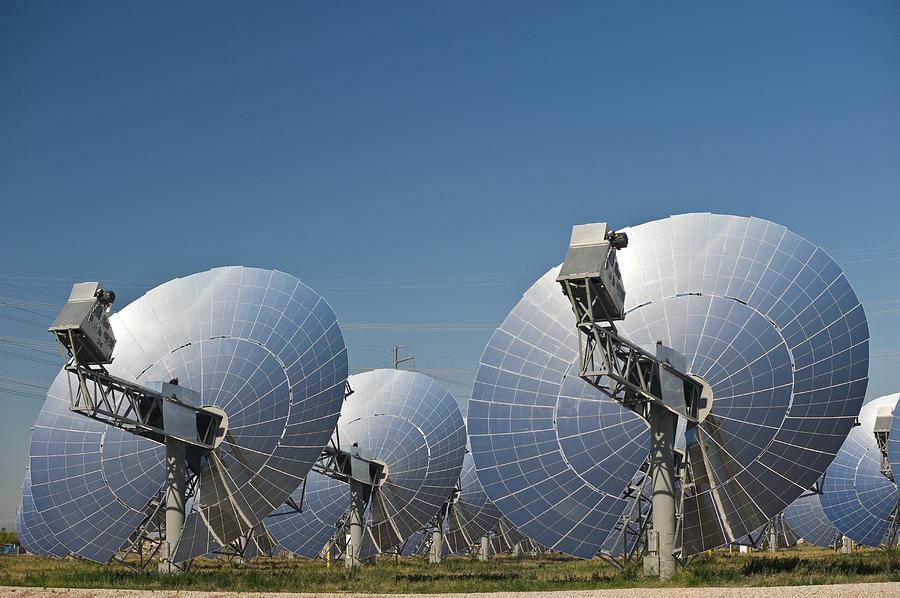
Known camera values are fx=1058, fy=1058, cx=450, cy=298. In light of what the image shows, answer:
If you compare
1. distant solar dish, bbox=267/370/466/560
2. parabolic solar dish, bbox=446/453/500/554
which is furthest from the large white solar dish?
parabolic solar dish, bbox=446/453/500/554

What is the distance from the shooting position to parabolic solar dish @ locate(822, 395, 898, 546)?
5669 cm

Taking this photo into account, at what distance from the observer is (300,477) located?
36.2 metres

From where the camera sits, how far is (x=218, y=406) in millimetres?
36656

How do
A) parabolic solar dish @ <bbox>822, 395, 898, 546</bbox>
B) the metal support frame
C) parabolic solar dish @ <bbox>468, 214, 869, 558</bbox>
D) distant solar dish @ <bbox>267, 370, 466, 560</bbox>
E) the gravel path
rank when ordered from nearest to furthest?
the gravel path, parabolic solar dish @ <bbox>468, 214, 869, 558</bbox>, distant solar dish @ <bbox>267, 370, 466, 560</bbox>, parabolic solar dish @ <bbox>822, 395, 898, 546</bbox>, the metal support frame

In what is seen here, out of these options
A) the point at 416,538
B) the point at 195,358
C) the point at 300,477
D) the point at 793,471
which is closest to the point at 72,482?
the point at 195,358

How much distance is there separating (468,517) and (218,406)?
36661mm

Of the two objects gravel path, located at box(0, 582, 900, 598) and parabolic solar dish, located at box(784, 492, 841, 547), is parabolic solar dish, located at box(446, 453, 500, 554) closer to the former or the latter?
parabolic solar dish, located at box(784, 492, 841, 547)

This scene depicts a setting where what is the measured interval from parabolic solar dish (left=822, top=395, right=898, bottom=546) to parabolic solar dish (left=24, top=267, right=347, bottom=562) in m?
32.2

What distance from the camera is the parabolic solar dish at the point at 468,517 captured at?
69.8 meters

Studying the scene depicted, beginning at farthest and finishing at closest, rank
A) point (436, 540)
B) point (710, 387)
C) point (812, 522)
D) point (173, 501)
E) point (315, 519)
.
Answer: point (812, 522), point (436, 540), point (315, 519), point (173, 501), point (710, 387)

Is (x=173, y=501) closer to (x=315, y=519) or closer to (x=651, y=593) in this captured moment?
(x=651, y=593)

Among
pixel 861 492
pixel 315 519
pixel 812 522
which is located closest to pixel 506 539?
pixel 812 522

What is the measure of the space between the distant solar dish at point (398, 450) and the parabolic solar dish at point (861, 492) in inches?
824

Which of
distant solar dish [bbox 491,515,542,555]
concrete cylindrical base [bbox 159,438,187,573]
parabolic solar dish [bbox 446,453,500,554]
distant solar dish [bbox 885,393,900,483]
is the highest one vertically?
distant solar dish [bbox 885,393,900,483]
